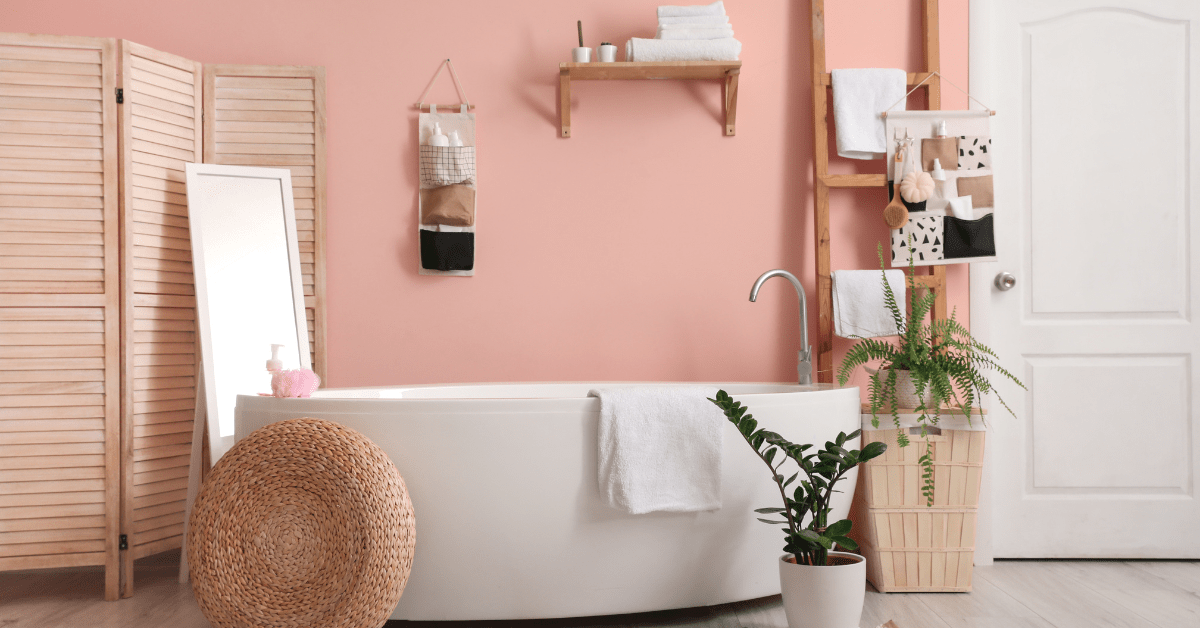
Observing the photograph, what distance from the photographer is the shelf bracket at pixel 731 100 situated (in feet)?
8.32

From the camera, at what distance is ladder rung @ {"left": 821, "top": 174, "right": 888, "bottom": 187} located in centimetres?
254

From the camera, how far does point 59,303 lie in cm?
223

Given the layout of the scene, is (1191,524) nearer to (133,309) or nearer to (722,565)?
(722,565)

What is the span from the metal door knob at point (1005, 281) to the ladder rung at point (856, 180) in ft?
1.58

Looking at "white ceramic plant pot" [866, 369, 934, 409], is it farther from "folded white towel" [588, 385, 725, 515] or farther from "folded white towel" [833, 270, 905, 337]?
→ "folded white towel" [588, 385, 725, 515]

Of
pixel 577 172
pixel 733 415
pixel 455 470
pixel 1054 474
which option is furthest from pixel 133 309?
pixel 1054 474

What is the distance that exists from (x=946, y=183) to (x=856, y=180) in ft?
0.92

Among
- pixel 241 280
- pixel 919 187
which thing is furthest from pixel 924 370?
pixel 241 280

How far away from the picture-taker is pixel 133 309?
89.8 inches

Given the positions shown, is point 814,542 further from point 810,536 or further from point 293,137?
point 293,137

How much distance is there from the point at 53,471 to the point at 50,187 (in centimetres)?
80

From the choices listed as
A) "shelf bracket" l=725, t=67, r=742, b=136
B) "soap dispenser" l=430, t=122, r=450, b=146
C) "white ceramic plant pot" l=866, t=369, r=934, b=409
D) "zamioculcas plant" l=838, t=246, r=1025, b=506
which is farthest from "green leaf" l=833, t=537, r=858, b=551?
"soap dispenser" l=430, t=122, r=450, b=146

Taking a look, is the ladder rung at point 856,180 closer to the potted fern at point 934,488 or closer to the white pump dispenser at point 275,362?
the potted fern at point 934,488

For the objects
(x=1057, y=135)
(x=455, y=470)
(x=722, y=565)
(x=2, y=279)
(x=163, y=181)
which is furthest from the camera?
(x=1057, y=135)
